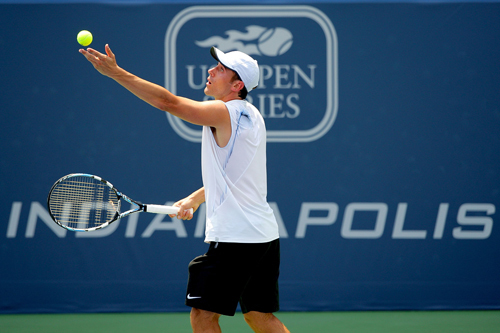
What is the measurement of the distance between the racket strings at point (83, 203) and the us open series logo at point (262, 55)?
1267 millimetres

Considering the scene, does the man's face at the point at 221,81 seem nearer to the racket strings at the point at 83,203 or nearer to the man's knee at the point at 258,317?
the racket strings at the point at 83,203

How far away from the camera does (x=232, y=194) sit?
239cm

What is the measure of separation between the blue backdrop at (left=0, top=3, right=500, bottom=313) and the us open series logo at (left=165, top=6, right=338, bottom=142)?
0.01 meters

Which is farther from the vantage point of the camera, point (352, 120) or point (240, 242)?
point (352, 120)

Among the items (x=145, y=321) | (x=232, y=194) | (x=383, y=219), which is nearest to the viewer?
(x=232, y=194)

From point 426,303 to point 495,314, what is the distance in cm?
47

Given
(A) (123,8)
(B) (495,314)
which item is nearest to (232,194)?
(A) (123,8)

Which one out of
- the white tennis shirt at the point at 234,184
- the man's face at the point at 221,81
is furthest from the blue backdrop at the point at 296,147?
the white tennis shirt at the point at 234,184

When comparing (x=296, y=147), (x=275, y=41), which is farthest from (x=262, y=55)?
(x=296, y=147)

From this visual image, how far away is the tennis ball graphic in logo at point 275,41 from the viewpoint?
4.16 meters

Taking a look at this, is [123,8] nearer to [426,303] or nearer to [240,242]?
[240,242]

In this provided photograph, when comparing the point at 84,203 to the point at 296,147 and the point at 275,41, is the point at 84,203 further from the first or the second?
the point at 275,41

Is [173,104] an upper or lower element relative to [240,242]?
upper

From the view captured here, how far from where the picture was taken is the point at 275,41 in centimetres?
417
